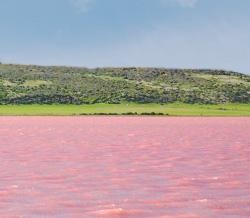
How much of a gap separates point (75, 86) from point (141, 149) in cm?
13951

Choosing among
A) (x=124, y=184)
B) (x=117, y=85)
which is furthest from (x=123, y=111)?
(x=124, y=184)

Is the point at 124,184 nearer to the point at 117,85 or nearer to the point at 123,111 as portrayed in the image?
the point at 123,111

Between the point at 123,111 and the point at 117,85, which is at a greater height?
the point at 117,85

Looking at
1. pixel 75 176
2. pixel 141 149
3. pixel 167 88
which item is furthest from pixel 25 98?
pixel 75 176

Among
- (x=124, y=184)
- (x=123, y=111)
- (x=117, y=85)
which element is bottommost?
(x=123, y=111)

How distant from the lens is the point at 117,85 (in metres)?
166

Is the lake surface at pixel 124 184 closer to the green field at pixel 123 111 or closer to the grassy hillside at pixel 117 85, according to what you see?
the green field at pixel 123 111

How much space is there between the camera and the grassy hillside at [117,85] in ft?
479

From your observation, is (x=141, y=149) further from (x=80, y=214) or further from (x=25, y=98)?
(x=25, y=98)

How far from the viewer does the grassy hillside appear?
146m

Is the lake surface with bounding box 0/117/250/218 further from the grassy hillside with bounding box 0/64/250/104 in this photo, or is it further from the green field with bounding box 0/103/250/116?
the grassy hillside with bounding box 0/64/250/104

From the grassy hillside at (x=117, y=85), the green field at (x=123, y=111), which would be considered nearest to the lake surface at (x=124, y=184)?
the green field at (x=123, y=111)

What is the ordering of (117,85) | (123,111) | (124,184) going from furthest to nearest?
(117,85)
(123,111)
(124,184)

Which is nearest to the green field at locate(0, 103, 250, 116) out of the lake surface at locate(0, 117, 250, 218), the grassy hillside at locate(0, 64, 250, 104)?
the grassy hillside at locate(0, 64, 250, 104)
